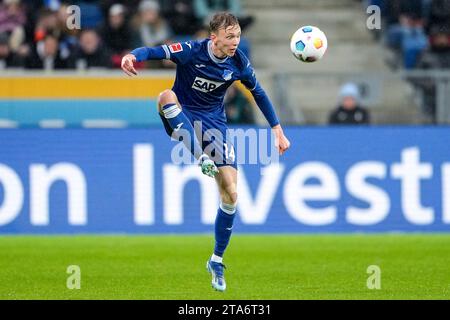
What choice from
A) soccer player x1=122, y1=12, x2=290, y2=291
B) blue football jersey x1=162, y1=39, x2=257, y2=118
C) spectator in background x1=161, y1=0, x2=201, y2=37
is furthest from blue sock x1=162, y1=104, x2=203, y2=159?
spectator in background x1=161, y1=0, x2=201, y2=37

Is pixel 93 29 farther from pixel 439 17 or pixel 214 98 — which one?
pixel 214 98

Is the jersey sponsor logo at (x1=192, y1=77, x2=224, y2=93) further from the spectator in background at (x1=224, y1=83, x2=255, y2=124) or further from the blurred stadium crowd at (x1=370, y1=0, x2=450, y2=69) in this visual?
the blurred stadium crowd at (x1=370, y1=0, x2=450, y2=69)

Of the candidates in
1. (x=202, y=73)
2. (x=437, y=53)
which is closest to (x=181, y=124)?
(x=202, y=73)

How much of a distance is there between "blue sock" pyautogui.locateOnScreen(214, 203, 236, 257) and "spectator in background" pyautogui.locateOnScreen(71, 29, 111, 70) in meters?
8.11

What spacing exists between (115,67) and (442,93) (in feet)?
17.2

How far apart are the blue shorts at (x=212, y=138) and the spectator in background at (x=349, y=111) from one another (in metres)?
7.06

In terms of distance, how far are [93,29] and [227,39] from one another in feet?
30.3

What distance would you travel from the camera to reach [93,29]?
64.7 feet

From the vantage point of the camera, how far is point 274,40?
21.8 metres

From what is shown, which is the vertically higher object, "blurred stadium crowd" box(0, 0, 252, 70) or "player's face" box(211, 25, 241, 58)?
"blurred stadium crowd" box(0, 0, 252, 70)

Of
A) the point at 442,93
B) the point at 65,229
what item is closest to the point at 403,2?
the point at 442,93

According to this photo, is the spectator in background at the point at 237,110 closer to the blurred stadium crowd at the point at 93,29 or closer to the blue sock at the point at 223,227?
the blurred stadium crowd at the point at 93,29

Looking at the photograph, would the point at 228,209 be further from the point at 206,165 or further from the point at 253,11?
the point at 253,11

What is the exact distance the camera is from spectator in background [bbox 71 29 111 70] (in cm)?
1895
